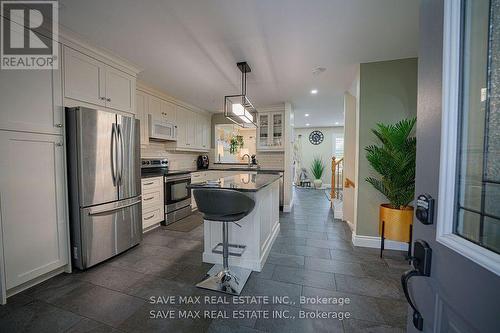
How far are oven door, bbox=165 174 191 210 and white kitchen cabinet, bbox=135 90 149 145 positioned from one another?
2.70ft

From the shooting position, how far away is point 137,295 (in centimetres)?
181

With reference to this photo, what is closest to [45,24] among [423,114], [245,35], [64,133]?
[64,133]

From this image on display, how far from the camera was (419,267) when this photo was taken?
2.04ft

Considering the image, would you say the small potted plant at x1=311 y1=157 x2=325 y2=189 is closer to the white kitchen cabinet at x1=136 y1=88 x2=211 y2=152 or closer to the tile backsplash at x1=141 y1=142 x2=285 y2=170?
the tile backsplash at x1=141 y1=142 x2=285 y2=170

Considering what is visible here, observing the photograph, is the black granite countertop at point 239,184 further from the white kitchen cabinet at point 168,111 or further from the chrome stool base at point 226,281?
the white kitchen cabinet at point 168,111

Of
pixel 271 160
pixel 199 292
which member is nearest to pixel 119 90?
pixel 199 292

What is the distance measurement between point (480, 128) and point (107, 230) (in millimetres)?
3000

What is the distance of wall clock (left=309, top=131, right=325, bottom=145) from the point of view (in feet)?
27.3

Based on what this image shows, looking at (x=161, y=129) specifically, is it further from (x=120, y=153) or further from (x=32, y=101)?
(x=32, y=101)

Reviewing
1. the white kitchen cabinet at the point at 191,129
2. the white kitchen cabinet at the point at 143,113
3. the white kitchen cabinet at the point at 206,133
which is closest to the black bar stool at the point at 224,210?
the white kitchen cabinet at the point at 143,113

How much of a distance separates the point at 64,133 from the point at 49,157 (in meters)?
0.28

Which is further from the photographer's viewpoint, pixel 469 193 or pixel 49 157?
pixel 49 157

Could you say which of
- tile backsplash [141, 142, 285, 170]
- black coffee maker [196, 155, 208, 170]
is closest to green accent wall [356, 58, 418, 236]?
tile backsplash [141, 142, 285, 170]

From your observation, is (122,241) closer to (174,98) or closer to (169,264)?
(169,264)
